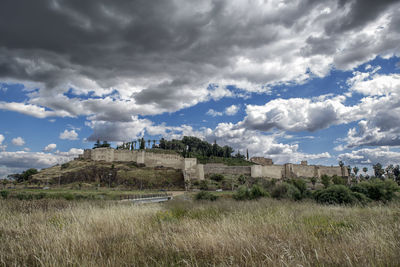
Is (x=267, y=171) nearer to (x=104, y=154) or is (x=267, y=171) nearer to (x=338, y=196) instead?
(x=104, y=154)

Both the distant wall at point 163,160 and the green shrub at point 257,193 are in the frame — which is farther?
the distant wall at point 163,160

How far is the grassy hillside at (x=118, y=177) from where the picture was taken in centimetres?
6544

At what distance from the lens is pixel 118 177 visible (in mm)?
68062

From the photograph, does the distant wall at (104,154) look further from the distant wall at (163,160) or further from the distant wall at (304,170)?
the distant wall at (304,170)

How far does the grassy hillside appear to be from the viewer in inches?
2576

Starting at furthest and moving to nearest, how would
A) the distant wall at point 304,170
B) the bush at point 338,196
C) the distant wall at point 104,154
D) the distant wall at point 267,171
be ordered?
the distant wall at point 104,154 → the distant wall at point 304,170 → the distant wall at point 267,171 → the bush at point 338,196

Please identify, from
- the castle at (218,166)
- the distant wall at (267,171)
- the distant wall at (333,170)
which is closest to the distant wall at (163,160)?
the castle at (218,166)

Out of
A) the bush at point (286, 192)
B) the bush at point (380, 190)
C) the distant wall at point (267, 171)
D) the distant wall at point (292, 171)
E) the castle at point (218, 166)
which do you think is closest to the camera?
the bush at point (286, 192)

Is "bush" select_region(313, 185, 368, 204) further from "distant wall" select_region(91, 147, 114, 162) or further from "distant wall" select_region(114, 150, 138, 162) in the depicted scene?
"distant wall" select_region(91, 147, 114, 162)

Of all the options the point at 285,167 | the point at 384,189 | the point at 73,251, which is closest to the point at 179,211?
the point at 73,251

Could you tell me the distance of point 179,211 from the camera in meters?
8.34

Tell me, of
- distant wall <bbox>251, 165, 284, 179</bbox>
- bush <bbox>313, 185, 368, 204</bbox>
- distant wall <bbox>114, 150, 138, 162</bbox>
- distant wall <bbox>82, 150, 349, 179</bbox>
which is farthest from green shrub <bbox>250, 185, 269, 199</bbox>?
distant wall <bbox>114, 150, 138, 162</bbox>

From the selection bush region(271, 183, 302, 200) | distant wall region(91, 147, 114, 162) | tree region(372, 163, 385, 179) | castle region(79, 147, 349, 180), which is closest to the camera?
bush region(271, 183, 302, 200)

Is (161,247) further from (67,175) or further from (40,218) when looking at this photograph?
(67,175)
